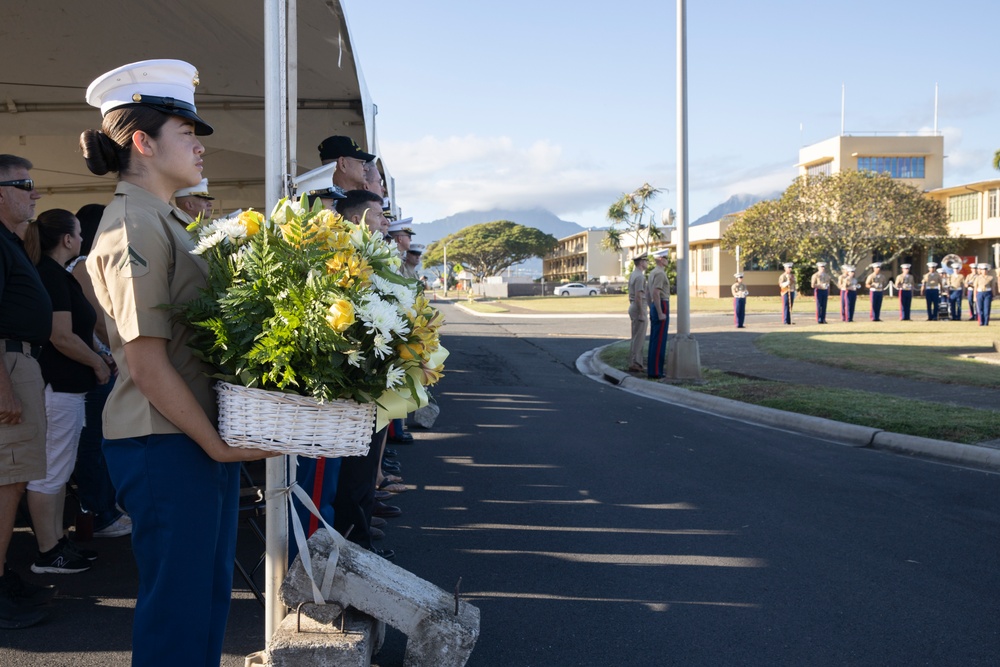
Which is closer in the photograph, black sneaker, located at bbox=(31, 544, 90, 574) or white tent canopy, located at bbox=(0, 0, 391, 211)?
black sneaker, located at bbox=(31, 544, 90, 574)

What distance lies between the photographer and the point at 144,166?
2422 millimetres

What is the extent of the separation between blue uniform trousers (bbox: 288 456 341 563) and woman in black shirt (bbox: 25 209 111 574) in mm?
1574

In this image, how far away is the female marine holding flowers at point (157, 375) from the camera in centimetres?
222

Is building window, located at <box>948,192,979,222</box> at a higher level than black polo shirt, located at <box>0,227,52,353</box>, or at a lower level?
higher

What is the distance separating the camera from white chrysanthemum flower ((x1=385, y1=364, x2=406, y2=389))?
2.21 meters

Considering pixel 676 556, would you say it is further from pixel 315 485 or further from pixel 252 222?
pixel 252 222

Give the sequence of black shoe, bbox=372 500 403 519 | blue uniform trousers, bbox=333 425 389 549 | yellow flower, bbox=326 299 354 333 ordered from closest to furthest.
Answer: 1. yellow flower, bbox=326 299 354 333
2. blue uniform trousers, bbox=333 425 389 549
3. black shoe, bbox=372 500 403 519

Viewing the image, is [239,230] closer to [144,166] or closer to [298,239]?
[298,239]

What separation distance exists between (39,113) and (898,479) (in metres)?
8.10

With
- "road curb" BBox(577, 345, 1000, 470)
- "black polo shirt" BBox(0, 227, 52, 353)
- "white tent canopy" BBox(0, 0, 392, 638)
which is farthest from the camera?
"road curb" BBox(577, 345, 1000, 470)

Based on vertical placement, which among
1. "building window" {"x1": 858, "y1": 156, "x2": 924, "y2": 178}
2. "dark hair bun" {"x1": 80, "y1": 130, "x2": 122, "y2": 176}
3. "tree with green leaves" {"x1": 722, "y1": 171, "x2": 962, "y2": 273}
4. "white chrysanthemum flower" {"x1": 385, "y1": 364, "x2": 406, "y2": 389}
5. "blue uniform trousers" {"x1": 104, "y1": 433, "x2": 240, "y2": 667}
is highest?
"building window" {"x1": 858, "y1": 156, "x2": 924, "y2": 178}

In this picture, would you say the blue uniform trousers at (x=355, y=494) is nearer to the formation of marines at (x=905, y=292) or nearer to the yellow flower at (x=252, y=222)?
the yellow flower at (x=252, y=222)

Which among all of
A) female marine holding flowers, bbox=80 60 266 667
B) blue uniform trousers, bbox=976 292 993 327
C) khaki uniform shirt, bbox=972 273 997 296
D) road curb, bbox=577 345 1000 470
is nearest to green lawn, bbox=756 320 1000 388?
blue uniform trousers, bbox=976 292 993 327

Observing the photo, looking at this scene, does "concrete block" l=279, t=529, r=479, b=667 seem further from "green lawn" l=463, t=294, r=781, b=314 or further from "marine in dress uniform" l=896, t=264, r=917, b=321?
"green lawn" l=463, t=294, r=781, b=314
